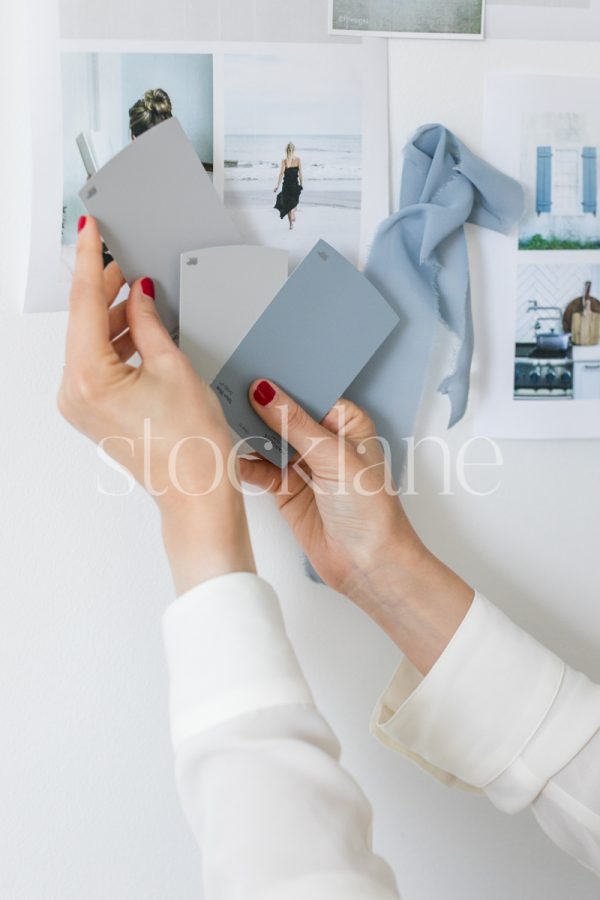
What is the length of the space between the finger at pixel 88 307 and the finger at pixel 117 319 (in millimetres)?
64

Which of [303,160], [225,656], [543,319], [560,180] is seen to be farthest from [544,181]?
[225,656]

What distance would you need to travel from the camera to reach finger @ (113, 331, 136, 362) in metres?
0.70

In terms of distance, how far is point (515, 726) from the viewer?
69 centimetres

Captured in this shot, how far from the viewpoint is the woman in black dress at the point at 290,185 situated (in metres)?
0.78

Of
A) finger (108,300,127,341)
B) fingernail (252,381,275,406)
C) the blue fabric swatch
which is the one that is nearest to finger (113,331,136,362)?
finger (108,300,127,341)

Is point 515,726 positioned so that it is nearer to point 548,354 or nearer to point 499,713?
point 499,713

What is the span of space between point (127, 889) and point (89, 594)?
0.29 metres

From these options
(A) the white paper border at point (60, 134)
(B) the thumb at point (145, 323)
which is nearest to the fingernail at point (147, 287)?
(B) the thumb at point (145, 323)

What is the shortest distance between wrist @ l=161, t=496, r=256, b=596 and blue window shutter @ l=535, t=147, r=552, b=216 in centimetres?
46

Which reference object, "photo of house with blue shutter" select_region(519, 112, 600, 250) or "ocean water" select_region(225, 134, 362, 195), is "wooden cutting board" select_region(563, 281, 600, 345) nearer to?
"photo of house with blue shutter" select_region(519, 112, 600, 250)

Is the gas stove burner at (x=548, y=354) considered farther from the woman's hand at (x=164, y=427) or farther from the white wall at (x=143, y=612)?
the woman's hand at (x=164, y=427)

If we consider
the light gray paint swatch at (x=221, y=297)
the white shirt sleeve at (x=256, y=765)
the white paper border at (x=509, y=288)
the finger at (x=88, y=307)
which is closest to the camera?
the white shirt sleeve at (x=256, y=765)

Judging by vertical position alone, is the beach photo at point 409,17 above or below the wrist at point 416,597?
above

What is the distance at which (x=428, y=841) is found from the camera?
90cm
